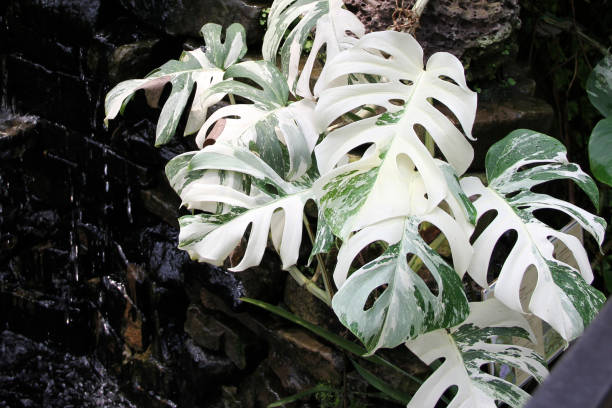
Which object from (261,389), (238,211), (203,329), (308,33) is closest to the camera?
(238,211)

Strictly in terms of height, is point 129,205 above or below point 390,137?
below

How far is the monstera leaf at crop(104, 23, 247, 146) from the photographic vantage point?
138 cm

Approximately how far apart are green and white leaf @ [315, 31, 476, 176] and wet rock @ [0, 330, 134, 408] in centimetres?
173

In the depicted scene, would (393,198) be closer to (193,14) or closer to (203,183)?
(203,183)

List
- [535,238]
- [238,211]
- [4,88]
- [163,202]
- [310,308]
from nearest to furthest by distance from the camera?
[535,238]
[238,211]
[310,308]
[163,202]
[4,88]

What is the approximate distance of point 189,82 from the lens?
4.73 ft

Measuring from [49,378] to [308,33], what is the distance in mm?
1889

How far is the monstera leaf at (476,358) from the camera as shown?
1050mm

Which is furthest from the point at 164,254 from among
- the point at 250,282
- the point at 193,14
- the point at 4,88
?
the point at 4,88

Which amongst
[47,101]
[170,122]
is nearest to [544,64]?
[170,122]

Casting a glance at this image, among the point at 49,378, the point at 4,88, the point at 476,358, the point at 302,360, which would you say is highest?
the point at 476,358

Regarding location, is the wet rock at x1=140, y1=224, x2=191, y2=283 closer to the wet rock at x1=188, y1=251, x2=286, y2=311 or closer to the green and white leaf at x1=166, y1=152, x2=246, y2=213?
the wet rock at x1=188, y1=251, x2=286, y2=311

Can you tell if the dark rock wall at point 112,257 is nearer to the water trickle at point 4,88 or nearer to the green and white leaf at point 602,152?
the water trickle at point 4,88

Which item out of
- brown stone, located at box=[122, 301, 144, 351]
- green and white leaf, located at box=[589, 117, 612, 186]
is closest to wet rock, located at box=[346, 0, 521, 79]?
green and white leaf, located at box=[589, 117, 612, 186]
